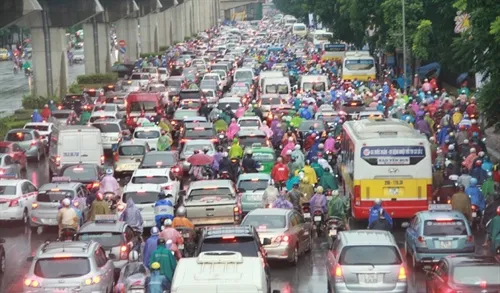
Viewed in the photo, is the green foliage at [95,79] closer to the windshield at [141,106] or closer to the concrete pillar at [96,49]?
the concrete pillar at [96,49]

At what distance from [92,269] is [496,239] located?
8677mm

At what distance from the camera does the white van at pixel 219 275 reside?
704 inches

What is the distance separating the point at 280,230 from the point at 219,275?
923 cm

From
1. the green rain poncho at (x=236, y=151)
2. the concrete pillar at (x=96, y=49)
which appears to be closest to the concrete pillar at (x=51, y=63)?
the concrete pillar at (x=96, y=49)

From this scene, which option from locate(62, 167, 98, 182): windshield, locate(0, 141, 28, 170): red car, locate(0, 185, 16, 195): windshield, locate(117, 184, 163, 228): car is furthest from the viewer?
locate(0, 141, 28, 170): red car

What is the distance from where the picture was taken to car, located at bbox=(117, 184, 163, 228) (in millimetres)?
32875

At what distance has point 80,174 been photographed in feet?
127

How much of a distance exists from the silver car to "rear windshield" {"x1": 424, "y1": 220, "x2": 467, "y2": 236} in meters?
2.93

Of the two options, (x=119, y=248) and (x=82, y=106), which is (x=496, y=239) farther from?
(x=82, y=106)

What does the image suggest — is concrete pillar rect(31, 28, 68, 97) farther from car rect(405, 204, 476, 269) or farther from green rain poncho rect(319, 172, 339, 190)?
car rect(405, 204, 476, 269)

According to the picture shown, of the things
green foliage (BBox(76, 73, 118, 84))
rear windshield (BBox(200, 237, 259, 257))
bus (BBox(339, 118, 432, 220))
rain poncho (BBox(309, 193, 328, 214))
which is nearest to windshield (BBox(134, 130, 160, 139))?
bus (BBox(339, 118, 432, 220))

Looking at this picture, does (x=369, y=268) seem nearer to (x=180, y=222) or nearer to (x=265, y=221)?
(x=265, y=221)

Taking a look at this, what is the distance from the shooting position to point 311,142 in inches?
1699

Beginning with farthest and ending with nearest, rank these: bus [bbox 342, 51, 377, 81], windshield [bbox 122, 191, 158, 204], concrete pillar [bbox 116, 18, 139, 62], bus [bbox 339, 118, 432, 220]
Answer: concrete pillar [bbox 116, 18, 139, 62]
bus [bbox 342, 51, 377, 81]
windshield [bbox 122, 191, 158, 204]
bus [bbox 339, 118, 432, 220]
